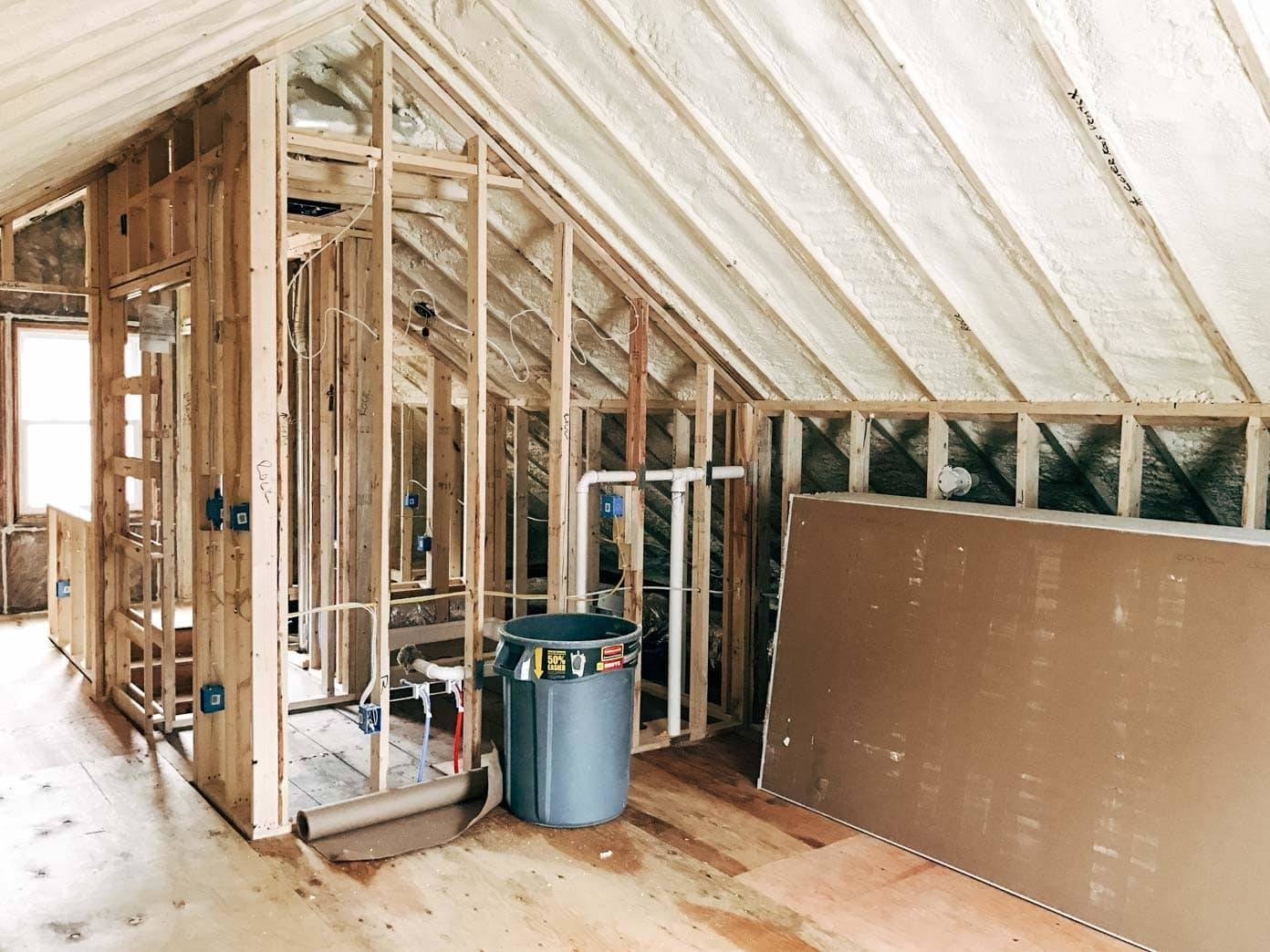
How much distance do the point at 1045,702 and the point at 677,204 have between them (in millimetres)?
2161

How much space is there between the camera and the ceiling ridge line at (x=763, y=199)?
127 inches

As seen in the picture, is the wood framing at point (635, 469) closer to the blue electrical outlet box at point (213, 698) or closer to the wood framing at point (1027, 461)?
the wood framing at point (1027, 461)

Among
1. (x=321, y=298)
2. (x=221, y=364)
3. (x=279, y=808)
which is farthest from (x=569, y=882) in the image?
(x=321, y=298)

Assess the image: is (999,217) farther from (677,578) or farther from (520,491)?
(520,491)

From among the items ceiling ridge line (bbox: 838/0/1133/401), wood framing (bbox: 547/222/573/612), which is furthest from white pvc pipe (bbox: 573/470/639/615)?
ceiling ridge line (bbox: 838/0/1133/401)

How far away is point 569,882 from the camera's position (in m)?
3.29

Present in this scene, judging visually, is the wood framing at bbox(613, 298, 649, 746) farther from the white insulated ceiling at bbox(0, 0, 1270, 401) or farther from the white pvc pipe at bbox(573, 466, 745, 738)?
the white insulated ceiling at bbox(0, 0, 1270, 401)

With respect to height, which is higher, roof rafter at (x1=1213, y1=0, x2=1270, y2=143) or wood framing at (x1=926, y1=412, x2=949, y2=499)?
roof rafter at (x1=1213, y1=0, x2=1270, y2=143)

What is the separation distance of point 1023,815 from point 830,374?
1.86 meters

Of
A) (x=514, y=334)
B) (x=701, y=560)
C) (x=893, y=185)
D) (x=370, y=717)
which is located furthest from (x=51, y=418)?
(x=893, y=185)

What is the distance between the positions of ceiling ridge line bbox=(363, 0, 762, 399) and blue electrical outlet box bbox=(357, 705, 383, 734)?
199cm

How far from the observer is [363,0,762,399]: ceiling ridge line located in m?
3.68

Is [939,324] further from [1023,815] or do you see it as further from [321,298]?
[321,298]

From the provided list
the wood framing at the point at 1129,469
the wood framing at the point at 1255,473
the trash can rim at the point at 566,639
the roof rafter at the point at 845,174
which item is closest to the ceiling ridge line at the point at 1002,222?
the wood framing at the point at 1129,469
